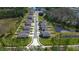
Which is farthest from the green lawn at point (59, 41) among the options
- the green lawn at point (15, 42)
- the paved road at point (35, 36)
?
the green lawn at point (15, 42)

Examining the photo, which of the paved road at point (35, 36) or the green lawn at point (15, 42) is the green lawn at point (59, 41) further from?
the green lawn at point (15, 42)

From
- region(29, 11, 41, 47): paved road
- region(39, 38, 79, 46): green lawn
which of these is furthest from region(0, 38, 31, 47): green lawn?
region(39, 38, 79, 46): green lawn

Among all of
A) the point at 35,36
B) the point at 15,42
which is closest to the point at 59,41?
the point at 35,36

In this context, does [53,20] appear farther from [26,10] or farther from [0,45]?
[0,45]

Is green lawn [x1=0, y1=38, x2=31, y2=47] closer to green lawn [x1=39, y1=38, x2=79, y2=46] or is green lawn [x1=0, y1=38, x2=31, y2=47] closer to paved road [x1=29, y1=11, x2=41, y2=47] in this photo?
paved road [x1=29, y1=11, x2=41, y2=47]

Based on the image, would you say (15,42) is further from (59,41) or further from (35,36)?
(59,41)
